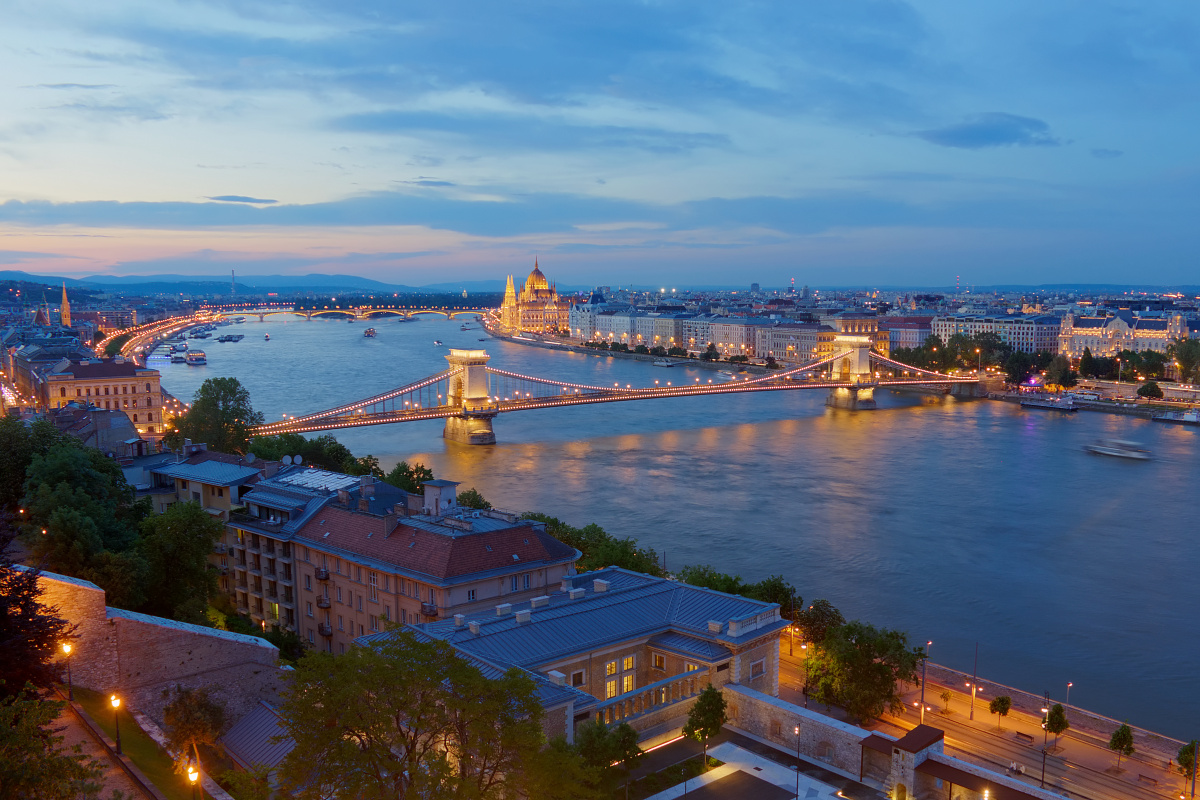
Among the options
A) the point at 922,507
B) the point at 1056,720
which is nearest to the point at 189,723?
the point at 1056,720

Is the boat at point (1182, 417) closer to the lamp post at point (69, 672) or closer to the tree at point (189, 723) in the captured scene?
the tree at point (189, 723)

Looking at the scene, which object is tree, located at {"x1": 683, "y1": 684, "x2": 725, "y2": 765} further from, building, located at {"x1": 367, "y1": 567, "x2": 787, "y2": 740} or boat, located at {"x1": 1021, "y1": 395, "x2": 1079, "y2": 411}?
boat, located at {"x1": 1021, "y1": 395, "x2": 1079, "y2": 411}

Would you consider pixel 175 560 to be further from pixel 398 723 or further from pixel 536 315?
pixel 536 315

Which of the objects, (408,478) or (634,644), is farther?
(408,478)

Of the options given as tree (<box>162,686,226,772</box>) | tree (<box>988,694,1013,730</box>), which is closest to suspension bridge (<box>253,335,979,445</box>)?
tree (<box>162,686,226,772</box>)

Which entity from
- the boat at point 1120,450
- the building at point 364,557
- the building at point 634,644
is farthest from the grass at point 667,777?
the boat at point 1120,450

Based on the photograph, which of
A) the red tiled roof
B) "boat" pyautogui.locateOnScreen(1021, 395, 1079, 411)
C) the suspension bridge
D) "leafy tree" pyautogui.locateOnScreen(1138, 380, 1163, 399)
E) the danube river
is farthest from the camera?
"leafy tree" pyautogui.locateOnScreen(1138, 380, 1163, 399)
